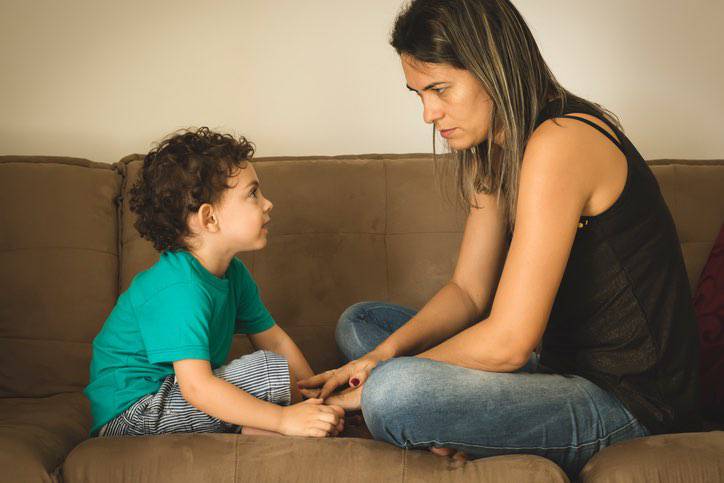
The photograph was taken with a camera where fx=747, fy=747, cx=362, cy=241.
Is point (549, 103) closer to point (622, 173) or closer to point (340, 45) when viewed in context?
point (622, 173)

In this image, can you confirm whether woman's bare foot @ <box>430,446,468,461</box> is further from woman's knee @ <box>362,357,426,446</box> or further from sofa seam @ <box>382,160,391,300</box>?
sofa seam @ <box>382,160,391,300</box>

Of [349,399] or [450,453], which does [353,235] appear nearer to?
[349,399]

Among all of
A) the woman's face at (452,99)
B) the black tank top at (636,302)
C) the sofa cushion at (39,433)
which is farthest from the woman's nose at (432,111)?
the sofa cushion at (39,433)

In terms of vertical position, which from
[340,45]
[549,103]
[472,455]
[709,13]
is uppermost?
[709,13]

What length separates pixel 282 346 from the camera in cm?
176

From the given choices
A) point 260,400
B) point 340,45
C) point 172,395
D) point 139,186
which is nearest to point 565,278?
point 260,400

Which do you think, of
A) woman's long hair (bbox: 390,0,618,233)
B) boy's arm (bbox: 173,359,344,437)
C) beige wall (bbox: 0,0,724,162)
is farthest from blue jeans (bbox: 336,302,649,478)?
beige wall (bbox: 0,0,724,162)

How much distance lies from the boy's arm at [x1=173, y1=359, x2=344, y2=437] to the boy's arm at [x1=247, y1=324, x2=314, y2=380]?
1.11ft

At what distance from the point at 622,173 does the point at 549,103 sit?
0.18 metres

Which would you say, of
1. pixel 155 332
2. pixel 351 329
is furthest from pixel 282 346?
pixel 155 332

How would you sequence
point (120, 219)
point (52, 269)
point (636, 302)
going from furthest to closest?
point (120, 219) < point (52, 269) < point (636, 302)

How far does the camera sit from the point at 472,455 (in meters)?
1.30

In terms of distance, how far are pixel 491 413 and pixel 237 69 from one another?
1.55 metres

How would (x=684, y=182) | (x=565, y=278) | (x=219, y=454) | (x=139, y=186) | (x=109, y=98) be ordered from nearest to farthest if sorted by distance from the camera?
(x=219, y=454)
(x=565, y=278)
(x=139, y=186)
(x=684, y=182)
(x=109, y=98)
